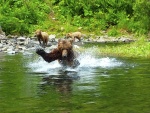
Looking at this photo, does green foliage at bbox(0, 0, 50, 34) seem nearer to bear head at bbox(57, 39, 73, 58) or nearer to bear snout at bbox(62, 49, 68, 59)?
bear head at bbox(57, 39, 73, 58)

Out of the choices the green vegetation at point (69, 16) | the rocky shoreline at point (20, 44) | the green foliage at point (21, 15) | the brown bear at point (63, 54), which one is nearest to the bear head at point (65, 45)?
the brown bear at point (63, 54)

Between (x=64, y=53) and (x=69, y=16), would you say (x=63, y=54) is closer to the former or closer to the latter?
(x=64, y=53)

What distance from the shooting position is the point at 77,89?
36.2 feet

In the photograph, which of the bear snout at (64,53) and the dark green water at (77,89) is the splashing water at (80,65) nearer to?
the dark green water at (77,89)

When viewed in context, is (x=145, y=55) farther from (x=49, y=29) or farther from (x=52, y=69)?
(x=49, y=29)

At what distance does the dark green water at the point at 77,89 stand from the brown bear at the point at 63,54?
1.25ft

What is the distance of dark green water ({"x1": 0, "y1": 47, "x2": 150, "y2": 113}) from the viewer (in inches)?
339

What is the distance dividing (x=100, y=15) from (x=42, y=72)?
38.5 m

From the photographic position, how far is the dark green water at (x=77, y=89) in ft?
28.2

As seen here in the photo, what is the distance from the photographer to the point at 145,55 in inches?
853

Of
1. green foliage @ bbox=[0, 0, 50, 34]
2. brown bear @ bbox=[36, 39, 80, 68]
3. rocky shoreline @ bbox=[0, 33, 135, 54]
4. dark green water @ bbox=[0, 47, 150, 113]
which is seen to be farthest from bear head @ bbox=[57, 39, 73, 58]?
green foliage @ bbox=[0, 0, 50, 34]

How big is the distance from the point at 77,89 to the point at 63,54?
3.79m

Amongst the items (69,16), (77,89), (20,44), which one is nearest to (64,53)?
(77,89)

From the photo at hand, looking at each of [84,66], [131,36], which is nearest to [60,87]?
[84,66]
